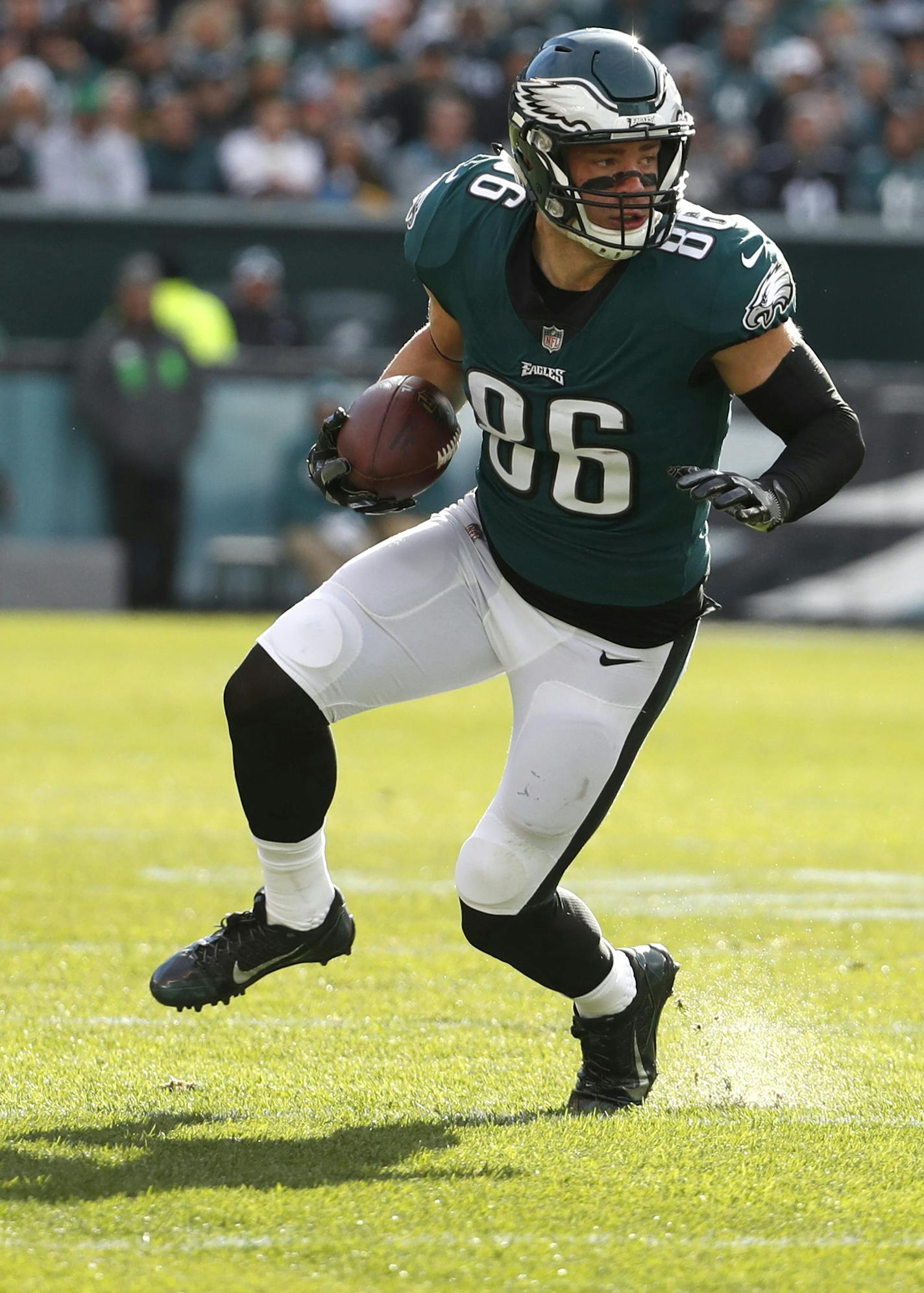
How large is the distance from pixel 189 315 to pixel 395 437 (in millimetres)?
9303

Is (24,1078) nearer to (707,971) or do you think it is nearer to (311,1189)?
(311,1189)

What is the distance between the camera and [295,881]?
3635mm

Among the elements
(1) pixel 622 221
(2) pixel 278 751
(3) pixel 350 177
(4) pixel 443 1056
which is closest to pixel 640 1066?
(4) pixel 443 1056

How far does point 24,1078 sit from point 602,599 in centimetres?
128

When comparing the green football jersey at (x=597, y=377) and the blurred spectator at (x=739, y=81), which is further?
the blurred spectator at (x=739, y=81)

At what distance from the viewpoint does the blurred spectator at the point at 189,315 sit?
1276 centimetres

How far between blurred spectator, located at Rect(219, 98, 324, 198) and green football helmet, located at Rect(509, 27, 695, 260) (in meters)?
10.4

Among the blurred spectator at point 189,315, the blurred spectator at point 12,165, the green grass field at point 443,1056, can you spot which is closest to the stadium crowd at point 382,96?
the blurred spectator at point 12,165

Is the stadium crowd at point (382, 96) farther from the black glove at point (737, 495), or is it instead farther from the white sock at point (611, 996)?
the black glove at point (737, 495)

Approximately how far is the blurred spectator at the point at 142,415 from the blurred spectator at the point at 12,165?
4.03 ft

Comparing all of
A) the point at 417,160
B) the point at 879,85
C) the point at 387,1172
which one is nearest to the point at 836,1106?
the point at 387,1172

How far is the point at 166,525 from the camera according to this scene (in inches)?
499

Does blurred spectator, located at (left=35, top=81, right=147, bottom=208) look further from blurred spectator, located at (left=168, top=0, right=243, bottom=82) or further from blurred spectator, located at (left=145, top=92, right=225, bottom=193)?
blurred spectator, located at (left=168, top=0, right=243, bottom=82)

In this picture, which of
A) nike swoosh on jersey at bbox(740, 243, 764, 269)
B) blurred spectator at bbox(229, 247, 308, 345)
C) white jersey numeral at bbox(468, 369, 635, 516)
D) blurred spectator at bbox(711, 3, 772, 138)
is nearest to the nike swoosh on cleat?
white jersey numeral at bbox(468, 369, 635, 516)
